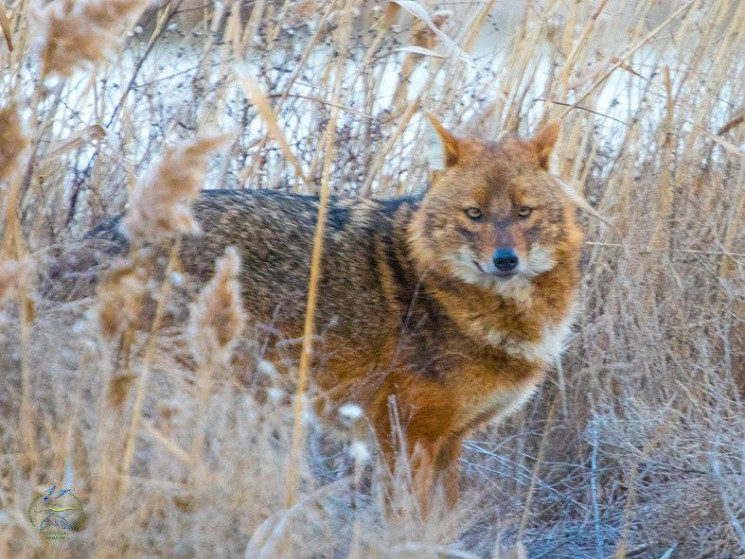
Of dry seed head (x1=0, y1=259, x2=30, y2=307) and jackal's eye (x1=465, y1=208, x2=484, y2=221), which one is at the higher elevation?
jackal's eye (x1=465, y1=208, x2=484, y2=221)

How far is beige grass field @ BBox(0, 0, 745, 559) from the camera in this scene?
2285mm

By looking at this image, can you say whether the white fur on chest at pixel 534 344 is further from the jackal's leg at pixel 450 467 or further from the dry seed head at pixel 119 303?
the dry seed head at pixel 119 303

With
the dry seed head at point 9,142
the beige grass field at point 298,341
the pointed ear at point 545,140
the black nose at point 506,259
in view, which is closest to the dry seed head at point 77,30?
the beige grass field at point 298,341

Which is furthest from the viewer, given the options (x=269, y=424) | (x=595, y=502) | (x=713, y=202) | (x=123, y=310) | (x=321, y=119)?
(x=321, y=119)

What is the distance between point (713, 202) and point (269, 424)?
2.81m

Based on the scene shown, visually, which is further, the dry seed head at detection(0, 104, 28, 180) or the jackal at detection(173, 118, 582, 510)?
the jackal at detection(173, 118, 582, 510)

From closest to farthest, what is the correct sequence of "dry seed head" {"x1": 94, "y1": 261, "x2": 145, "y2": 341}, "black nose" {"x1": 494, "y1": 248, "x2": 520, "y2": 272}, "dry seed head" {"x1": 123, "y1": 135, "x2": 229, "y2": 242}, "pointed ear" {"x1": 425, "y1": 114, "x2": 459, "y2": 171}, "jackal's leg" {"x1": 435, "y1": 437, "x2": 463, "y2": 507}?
1. "dry seed head" {"x1": 123, "y1": 135, "x2": 229, "y2": 242}
2. "dry seed head" {"x1": 94, "y1": 261, "x2": 145, "y2": 341}
3. "black nose" {"x1": 494, "y1": 248, "x2": 520, "y2": 272}
4. "jackal's leg" {"x1": 435, "y1": 437, "x2": 463, "y2": 507}
5. "pointed ear" {"x1": 425, "y1": 114, "x2": 459, "y2": 171}

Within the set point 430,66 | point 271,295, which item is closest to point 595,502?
point 271,295

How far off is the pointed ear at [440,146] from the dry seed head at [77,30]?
1.83 metres

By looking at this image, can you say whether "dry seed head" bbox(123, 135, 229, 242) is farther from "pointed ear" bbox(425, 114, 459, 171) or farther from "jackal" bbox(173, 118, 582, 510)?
"pointed ear" bbox(425, 114, 459, 171)

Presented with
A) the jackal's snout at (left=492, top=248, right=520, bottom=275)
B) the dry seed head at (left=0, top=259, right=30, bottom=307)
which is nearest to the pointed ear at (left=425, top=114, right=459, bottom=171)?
the jackal's snout at (left=492, top=248, right=520, bottom=275)

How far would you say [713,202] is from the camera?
4.66 meters

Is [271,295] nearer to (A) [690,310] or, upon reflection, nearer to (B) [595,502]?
(B) [595,502]

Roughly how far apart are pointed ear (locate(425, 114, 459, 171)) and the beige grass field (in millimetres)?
296
